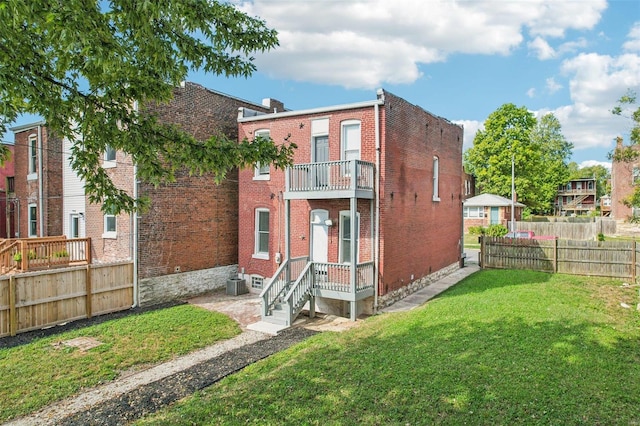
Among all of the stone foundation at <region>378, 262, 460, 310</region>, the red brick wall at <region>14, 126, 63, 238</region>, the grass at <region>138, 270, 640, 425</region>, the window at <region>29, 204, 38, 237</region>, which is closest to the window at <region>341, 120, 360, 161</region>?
the stone foundation at <region>378, 262, 460, 310</region>

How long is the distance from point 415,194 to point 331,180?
404 centimetres

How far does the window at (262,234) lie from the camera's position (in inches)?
636

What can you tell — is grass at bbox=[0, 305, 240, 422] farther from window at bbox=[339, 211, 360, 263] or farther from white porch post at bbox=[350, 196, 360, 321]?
window at bbox=[339, 211, 360, 263]

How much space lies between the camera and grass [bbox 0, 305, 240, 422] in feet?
25.5

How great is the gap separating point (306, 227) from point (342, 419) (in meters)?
9.32

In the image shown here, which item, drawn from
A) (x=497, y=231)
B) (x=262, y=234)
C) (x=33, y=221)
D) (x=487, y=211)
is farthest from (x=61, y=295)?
(x=487, y=211)

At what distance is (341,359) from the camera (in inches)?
323

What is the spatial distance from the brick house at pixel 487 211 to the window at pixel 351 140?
90.6 feet

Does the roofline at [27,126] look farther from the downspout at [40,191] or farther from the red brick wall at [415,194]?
the red brick wall at [415,194]

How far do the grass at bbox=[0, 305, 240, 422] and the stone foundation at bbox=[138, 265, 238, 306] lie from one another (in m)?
1.34

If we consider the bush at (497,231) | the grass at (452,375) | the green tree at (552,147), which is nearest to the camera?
the grass at (452,375)

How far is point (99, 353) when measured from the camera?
32.2ft

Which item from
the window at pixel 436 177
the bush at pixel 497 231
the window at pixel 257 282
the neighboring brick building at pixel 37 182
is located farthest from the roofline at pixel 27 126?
the bush at pixel 497 231

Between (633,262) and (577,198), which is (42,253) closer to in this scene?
(633,262)
